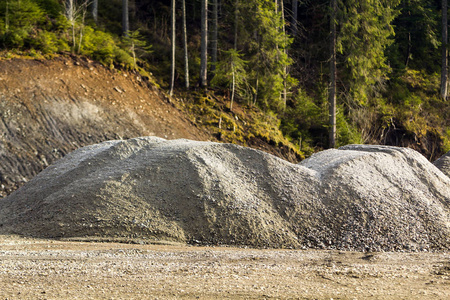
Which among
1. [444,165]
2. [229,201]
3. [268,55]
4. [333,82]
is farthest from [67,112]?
[333,82]

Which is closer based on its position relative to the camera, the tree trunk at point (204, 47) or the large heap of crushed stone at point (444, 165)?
the large heap of crushed stone at point (444, 165)

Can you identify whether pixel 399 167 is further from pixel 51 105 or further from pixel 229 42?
pixel 229 42

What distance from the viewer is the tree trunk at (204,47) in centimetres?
2291

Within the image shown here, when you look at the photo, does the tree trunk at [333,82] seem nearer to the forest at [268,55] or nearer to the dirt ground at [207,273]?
the forest at [268,55]

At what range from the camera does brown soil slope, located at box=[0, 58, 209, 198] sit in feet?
48.6

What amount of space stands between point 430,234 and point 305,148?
14.9 meters

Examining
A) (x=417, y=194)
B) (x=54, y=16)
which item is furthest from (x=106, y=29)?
(x=417, y=194)

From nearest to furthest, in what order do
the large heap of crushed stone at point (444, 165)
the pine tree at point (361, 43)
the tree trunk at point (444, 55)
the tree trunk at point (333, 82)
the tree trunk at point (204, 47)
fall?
the large heap of crushed stone at point (444, 165) → the tree trunk at point (204, 47) → the tree trunk at point (333, 82) → the pine tree at point (361, 43) → the tree trunk at point (444, 55)

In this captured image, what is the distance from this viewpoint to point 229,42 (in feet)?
91.1

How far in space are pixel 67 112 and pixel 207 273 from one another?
1233 cm

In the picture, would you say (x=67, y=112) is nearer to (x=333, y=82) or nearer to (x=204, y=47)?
(x=204, y=47)

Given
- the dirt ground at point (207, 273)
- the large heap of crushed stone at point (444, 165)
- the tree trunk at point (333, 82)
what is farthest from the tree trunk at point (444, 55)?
the dirt ground at point (207, 273)

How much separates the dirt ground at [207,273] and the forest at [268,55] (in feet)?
39.2

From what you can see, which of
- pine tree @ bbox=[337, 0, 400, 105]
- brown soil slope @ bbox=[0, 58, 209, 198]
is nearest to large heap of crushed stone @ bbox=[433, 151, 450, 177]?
brown soil slope @ bbox=[0, 58, 209, 198]
